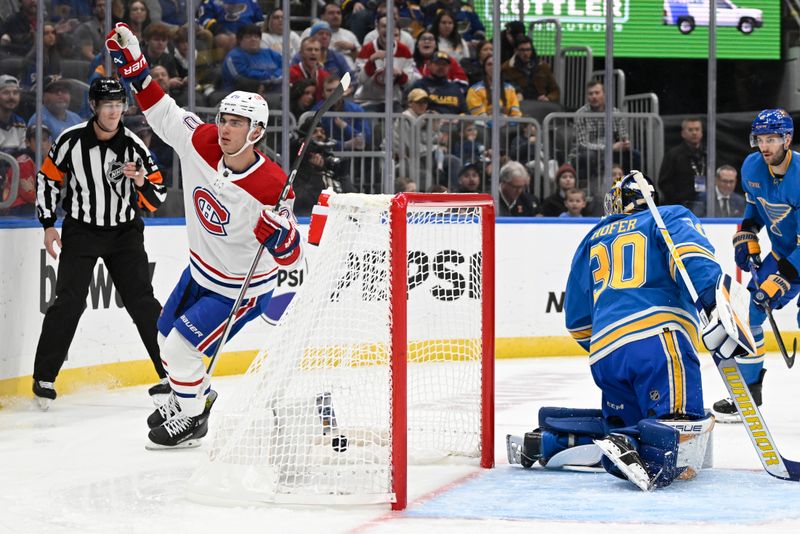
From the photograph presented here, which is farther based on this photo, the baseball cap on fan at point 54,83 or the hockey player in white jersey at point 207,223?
the baseball cap on fan at point 54,83

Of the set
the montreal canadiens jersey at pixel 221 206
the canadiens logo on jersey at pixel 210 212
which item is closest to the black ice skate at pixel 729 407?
the montreal canadiens jersey at pixel 221 206

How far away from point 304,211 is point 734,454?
3428 mm

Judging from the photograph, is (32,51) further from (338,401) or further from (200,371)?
(338,401)

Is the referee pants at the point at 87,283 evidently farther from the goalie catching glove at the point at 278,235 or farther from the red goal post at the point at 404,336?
the red goal post at the point at 404,336

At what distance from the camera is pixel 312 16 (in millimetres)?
7855

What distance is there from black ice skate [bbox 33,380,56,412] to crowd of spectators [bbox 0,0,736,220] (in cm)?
137

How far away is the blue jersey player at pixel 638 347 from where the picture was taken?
11.6 feet

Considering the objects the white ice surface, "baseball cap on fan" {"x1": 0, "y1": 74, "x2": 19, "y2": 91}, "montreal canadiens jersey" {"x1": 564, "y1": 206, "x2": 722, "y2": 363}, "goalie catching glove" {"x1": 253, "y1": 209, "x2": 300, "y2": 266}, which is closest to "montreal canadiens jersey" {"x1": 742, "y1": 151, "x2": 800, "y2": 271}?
the white ice surface

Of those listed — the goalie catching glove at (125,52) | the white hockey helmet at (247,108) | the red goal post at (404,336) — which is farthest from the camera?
the goalie catching glove at (125,52)

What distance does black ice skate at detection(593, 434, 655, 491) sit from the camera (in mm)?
3480

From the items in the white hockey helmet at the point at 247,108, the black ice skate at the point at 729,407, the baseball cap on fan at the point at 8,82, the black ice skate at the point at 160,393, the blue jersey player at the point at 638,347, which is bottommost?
the black ice skate at the point at 729,407

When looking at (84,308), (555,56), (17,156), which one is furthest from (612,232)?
(555,56)

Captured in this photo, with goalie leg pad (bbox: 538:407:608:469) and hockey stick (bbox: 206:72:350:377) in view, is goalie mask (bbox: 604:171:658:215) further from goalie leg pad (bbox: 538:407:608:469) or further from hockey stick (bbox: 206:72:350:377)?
hockey stick (bbox: 206:72:350:377)

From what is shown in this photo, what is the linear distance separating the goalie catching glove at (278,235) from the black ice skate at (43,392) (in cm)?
177
